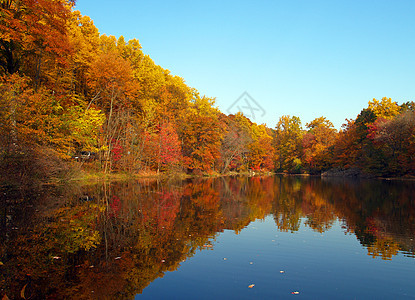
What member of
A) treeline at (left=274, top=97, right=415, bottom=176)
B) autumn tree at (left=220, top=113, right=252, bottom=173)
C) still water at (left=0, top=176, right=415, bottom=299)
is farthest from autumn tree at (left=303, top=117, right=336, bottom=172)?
still water at (left=0, top=176, right=415, bottom=299)

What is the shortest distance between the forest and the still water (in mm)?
7572

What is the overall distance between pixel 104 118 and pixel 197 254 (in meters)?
22.7

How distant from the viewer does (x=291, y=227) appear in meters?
10.3

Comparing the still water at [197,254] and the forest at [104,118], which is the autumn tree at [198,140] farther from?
the still water at [197,254]

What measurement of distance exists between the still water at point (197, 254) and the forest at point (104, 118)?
7572 mm

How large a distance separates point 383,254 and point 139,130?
1162 inches

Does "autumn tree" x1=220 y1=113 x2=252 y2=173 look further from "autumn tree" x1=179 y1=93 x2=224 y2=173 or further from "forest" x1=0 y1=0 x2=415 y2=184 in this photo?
"autumn tree" x1=179 y1=93 x2=224 y2=173

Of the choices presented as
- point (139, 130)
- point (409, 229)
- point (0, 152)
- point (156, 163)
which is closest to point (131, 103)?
point (139, 130)

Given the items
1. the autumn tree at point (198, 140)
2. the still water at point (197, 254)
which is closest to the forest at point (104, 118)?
the autumn tree at point (198, 140)

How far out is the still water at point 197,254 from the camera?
4879mm

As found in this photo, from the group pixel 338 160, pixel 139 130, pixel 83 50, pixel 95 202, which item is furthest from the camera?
pixel 338 160

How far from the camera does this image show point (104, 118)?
87.8ft

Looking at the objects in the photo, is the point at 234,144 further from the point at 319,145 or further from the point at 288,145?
the point at 288,145

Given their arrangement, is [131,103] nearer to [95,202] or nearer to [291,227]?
[95,202]
